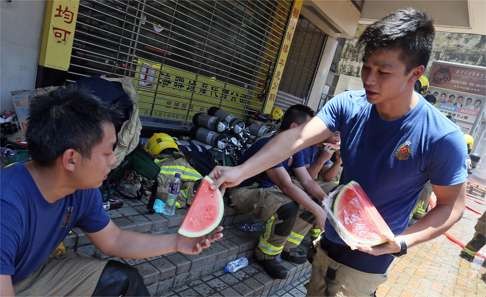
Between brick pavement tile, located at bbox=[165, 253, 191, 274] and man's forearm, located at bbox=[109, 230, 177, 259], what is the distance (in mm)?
1165

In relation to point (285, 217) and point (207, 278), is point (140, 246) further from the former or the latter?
point (285, 217)

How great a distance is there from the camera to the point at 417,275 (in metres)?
5.55

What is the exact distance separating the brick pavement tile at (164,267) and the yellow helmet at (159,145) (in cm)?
153

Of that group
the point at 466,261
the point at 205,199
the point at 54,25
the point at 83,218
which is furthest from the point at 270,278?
the point at 466,261

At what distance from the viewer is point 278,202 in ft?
13.3

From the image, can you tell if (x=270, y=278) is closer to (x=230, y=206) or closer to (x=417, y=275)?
(x=230, y=206)

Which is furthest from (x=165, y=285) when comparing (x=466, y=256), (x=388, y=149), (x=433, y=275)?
(x=466, y=256)

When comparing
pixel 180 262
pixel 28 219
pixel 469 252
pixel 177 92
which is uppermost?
pixel 177 92

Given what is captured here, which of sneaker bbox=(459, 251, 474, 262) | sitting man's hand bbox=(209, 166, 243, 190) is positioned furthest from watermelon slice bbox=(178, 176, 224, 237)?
sneaker bbox=(459, 251, 474, 262)

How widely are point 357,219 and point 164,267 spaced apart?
1.85 meters

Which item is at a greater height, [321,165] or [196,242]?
[321,165]

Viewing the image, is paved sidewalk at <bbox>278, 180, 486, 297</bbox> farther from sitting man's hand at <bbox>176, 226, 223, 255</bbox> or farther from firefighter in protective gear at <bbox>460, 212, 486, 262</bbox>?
sitting man's hand at <bbox>176, 226, 223, 255</bbox>

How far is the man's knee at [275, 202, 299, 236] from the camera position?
4020 mm

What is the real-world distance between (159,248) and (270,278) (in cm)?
212
